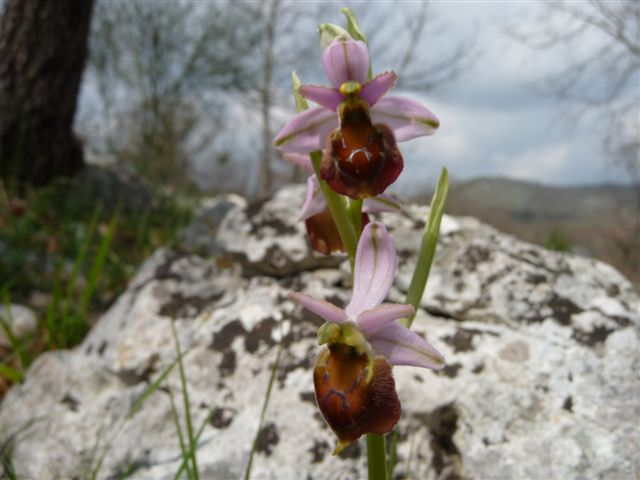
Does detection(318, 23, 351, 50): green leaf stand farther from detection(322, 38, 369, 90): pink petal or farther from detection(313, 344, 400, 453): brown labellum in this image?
detection(313, 344, 400, 453): brown labellum

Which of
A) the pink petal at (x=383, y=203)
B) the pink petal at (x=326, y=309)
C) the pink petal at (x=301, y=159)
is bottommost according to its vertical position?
the pink petal at (x=326, y=309)

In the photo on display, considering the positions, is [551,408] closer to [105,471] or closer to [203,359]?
[203,359]

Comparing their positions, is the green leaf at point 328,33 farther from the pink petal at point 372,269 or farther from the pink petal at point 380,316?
the pink petal at point 380,316

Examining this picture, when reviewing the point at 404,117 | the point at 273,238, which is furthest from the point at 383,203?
the point at 273,238

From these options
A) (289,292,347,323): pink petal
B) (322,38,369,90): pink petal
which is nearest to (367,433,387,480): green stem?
(289,292,347,323): pink petal

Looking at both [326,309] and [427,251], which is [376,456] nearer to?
[326,309]

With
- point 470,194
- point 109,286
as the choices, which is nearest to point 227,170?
point 470,194

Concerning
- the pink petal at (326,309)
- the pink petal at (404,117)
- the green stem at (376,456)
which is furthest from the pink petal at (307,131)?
the green stem at (376,456)
